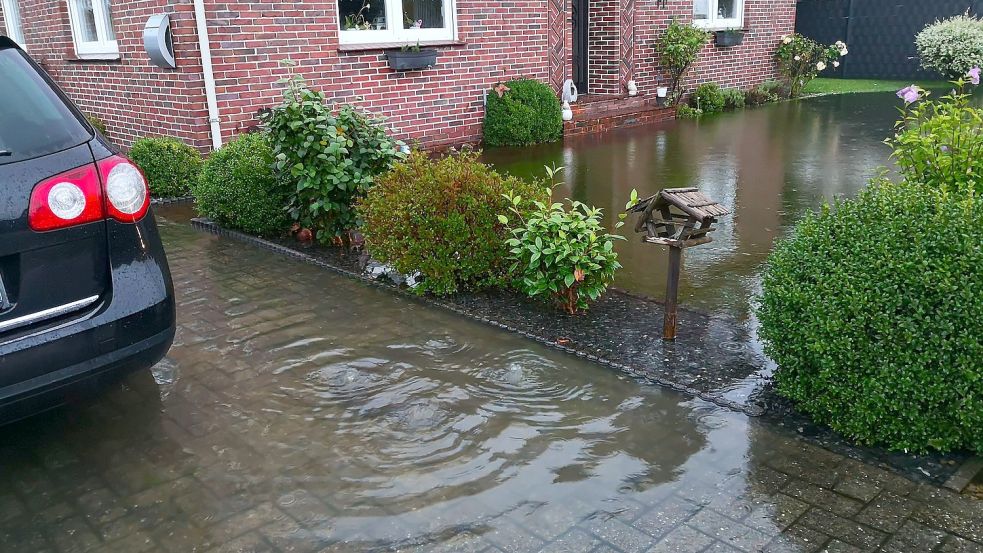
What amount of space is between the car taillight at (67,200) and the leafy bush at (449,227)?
84.5 inches

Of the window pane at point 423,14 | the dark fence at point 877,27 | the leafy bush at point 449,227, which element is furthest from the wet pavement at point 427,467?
the dark fence at point 877,27

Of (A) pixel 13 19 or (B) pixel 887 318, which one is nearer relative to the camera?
(B) pixel 887 318

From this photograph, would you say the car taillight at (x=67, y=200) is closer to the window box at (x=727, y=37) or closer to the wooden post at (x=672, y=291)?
the wooden post at (x=672, y=291)

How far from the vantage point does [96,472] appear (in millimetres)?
3088

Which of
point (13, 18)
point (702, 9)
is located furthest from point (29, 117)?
point (702, 9)

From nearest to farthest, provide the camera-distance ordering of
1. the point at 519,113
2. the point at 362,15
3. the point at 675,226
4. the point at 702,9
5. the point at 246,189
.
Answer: the point at 675,226 < the point at 246,189 < the point at 362,15 < the point at 519,113 < the point at 702,9

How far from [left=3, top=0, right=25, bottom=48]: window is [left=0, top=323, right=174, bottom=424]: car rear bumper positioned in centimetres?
1024

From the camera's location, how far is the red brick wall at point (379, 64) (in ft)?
26.9

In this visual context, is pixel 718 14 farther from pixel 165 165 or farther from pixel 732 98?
pixel 165 165

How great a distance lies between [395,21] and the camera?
952 centimetres

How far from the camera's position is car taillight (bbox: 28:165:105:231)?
2.75 metres

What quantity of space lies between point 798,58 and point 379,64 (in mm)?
10014

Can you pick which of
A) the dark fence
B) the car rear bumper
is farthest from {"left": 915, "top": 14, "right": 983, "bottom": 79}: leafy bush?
the car rear bumper

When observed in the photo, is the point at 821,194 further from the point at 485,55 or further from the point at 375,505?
the point at 375,505
